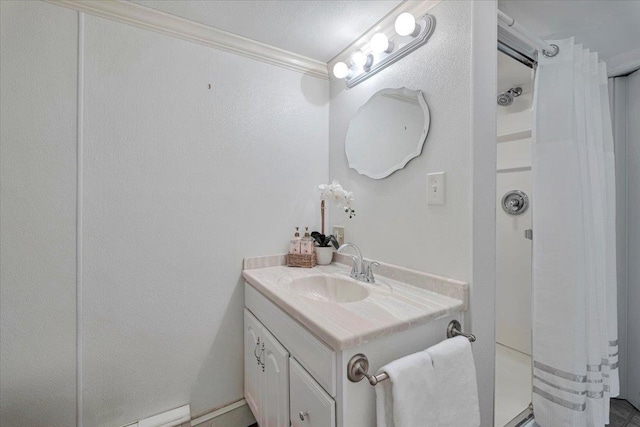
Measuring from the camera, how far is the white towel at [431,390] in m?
0.75

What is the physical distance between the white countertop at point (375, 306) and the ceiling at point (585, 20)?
124cm

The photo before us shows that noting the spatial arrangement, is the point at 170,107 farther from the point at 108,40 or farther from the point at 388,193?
the point at 388,193

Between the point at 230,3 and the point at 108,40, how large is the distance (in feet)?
1.87

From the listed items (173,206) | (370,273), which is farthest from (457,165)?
(173,206)

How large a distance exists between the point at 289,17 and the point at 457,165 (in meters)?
1.06

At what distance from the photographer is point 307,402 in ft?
2.97

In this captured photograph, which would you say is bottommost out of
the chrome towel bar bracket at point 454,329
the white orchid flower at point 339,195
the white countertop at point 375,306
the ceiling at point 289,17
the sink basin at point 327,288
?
the chrome towel bar bracket at point 454,329

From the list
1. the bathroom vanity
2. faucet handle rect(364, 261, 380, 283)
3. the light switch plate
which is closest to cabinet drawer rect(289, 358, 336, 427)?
the bathroom vanity

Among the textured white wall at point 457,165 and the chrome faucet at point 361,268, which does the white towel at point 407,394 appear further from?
the chrome faucet at point 361,268

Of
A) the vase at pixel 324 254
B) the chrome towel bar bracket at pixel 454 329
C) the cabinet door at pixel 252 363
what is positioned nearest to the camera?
the chrome towel bar bracket at pixel 454 329

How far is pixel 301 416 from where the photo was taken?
0.94 metres

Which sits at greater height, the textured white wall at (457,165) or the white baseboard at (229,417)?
the textured white wall at (457,165)

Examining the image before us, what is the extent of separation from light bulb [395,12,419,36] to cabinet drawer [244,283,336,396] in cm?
125

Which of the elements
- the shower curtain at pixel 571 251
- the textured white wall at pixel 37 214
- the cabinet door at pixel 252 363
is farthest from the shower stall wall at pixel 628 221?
the textured white wall at pixel 37 214
